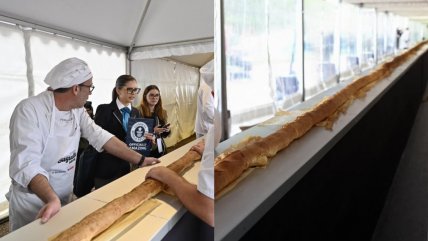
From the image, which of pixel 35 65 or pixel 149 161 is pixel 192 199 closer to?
pixel 149 161

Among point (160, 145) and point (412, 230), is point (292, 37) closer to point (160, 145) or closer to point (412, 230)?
point (412, 230)

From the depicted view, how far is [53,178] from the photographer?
8.9 inches

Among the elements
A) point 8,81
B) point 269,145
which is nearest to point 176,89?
point 8,81

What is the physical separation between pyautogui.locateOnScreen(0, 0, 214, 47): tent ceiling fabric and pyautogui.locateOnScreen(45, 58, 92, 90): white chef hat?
25 millimetres

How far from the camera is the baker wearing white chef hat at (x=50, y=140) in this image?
0.21 m

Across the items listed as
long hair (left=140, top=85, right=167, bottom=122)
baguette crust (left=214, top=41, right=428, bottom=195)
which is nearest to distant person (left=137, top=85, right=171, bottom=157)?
long hair (left=140, top=85, right=167, bottom=122)

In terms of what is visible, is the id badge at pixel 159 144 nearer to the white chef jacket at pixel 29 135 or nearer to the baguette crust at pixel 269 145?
the white chef jacket at pixel 29 135

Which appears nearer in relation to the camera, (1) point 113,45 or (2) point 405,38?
(1) point 113,45

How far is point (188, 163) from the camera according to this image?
27cm

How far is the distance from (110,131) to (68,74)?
6cm

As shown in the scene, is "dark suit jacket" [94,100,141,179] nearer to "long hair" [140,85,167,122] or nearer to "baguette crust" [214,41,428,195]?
"long hair" [140,85,167,122]

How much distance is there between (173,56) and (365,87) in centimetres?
156

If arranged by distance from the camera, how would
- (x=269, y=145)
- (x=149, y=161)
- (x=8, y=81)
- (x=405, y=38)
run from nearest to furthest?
(x=8, y=81) → (x=149, y=161) → (x=269, y=145) → (x=405, y=38)

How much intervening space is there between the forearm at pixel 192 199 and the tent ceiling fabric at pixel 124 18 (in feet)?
0.40
